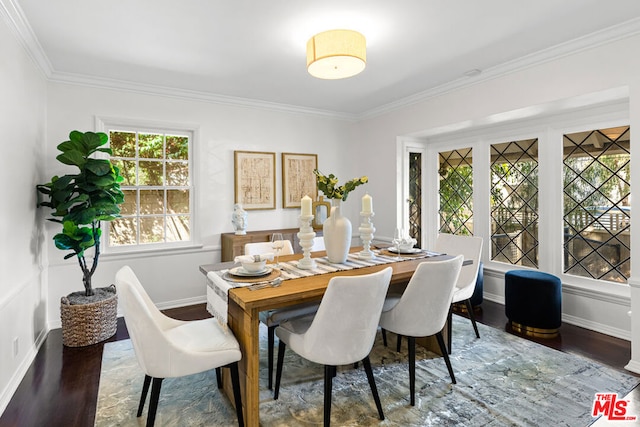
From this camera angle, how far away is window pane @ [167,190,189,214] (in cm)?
421

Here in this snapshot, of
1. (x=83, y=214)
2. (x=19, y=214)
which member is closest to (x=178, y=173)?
(x=83, y=214)

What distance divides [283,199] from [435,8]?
3.06 m

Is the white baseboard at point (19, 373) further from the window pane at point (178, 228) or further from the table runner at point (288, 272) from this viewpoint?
the window pane at point (178, 228)

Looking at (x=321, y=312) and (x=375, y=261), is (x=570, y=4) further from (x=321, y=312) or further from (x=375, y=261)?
(x=321, y=312)

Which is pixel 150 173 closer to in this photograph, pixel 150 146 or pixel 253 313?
pixel 150 146

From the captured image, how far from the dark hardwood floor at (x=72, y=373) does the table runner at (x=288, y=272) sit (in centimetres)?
97

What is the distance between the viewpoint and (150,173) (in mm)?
4102

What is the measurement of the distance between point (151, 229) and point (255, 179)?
1398 millimetres

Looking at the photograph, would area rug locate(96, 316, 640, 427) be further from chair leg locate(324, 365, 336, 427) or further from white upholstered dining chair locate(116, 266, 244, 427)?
white upholstered dining chair locate(116, 266, 244, 427)

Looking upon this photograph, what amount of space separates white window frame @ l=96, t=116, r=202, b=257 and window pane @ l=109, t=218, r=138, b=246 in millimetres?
43

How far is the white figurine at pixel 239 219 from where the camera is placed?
14.1 feet

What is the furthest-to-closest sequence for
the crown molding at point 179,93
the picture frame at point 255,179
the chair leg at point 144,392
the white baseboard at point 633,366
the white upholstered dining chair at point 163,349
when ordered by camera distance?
the picture frame at point 255,179 → the crown molding at point 179,93 → the white baseboard at point 633,366 → the chair leg at point 144,392 → the white upholstered dining chair at point 163,349

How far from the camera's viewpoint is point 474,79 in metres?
3.65

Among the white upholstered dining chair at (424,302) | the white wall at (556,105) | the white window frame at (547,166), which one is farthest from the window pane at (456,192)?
the white upholstered dining chair at (424,302)
